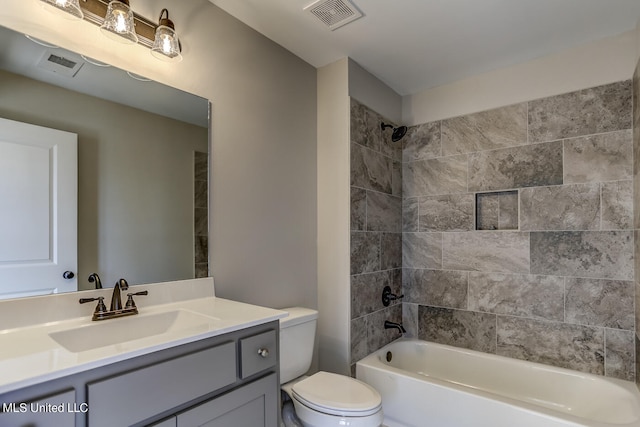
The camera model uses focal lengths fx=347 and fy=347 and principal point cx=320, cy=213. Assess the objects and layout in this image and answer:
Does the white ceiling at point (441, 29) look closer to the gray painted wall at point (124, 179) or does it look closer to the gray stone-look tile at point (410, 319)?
the gray painted wall at point (124, 179)

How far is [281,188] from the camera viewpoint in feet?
7.09

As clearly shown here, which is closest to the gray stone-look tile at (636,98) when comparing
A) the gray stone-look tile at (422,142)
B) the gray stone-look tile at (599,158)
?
the gray stone-look tile at (599,158)

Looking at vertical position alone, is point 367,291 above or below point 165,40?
below

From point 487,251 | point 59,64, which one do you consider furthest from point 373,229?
point 59,64

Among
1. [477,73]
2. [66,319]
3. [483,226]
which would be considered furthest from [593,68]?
[66,319]

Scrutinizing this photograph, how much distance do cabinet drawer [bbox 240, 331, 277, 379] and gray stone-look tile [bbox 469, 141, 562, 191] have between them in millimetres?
1945

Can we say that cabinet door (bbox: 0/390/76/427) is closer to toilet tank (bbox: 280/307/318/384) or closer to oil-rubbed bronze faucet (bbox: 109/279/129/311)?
oil-rubbed bronze faucet (bbox: 109/279/129/311)

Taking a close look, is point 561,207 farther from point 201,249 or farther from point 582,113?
point 201,249

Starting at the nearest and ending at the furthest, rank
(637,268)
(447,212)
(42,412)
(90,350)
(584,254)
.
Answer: (42,412) → (90,350) → (637,268) → (584,254) → (447,212)

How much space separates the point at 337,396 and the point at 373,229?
117 cm

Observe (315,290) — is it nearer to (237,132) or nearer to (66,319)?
(237,132)

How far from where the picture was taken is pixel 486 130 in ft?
8.30

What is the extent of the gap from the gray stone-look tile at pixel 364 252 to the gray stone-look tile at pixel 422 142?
79cm

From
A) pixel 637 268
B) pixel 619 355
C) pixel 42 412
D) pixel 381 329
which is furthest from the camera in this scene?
pixel 381 329
